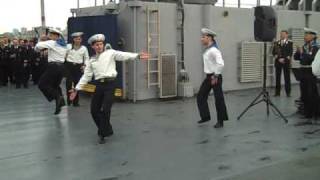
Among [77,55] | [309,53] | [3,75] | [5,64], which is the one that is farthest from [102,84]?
[3,75]

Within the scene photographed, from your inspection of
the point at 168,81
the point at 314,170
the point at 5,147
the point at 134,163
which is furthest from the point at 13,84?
the point at 314,170

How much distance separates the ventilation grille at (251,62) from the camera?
18172mm

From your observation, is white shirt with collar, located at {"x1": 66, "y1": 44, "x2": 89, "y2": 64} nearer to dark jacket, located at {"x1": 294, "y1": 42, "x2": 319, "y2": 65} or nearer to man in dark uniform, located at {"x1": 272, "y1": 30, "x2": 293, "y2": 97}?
dark jacket, located at {"x1": 294, "y1": 42, "x2": 319, "y2": 65}

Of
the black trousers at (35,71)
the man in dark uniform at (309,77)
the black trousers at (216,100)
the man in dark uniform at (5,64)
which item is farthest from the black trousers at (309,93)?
the man in dark uniform at (5,64)

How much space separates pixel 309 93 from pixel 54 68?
216 inches

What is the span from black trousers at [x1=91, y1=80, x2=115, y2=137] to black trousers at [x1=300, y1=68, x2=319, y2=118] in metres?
4.54

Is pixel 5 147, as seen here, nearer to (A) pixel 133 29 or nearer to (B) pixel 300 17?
(A) pixel 133 29

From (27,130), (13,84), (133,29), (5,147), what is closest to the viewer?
(5,147)

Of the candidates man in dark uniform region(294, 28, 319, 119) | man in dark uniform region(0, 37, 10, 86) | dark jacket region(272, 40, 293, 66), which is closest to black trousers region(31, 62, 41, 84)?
man in dark uniform region(0, 37, 10, 86)

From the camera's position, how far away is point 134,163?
7.84m

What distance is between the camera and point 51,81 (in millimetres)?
12703

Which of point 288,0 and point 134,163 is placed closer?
point 134,163

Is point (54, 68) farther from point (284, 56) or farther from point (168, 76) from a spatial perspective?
point (284, 56)

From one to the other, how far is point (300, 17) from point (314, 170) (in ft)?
45.7
